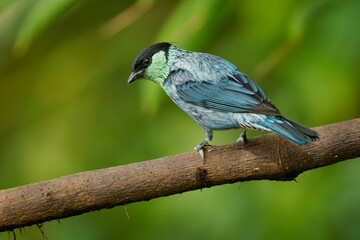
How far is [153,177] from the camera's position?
9.39 feet

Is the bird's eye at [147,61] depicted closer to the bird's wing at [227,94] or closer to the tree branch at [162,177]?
the bird's wing at [227,94]

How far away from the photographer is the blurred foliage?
11.8ft

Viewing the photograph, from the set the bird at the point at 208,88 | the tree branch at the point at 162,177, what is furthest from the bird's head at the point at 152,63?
the tree branch at the point at 162,177

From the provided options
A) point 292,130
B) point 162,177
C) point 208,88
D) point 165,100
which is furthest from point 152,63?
point 165,100

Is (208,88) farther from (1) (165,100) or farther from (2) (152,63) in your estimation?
(1) (165,100)

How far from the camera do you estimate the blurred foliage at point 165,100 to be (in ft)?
11.8

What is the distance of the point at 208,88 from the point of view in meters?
3.27

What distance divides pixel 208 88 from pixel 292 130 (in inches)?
27.4

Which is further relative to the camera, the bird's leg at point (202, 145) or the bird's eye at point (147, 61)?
the bird's eye at point (147, 61)

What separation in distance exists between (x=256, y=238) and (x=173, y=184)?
1167 mm

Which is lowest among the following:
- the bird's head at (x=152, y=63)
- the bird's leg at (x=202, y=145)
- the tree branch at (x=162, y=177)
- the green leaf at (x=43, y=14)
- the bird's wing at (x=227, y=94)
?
the tree branch at (x=162, y=177)

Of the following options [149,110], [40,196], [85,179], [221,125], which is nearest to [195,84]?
[221,125]

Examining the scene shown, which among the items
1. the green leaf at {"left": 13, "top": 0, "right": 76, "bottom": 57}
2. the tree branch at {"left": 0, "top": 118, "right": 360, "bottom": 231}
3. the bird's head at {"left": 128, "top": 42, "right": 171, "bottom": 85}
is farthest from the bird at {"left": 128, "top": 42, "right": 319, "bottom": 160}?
the green leaf at {"left": 13, "top": 0, "right": 76, "bottom": 57}

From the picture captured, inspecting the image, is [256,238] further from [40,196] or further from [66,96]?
[66,96]
